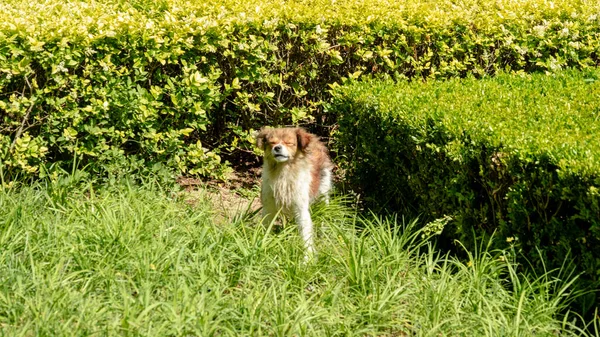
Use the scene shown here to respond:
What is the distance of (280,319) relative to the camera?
477 centimetres

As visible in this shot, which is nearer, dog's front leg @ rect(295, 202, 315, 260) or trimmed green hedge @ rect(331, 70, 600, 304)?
trimmed green hedge @ rect(331, 70, 600, 304)

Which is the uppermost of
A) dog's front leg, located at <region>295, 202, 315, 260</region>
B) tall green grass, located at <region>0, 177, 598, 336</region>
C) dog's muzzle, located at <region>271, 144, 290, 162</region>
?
dog's muzzle, located at <region>271, 144, 290, 162</region>

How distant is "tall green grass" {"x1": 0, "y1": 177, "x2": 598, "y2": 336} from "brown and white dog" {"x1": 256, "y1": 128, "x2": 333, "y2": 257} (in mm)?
202

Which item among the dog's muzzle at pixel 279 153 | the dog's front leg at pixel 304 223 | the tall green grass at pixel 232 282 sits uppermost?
the dog's muzzle at pixel 279 153

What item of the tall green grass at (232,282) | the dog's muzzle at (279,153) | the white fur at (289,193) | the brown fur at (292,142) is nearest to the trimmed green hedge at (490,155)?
the tall green grass at (232,282)

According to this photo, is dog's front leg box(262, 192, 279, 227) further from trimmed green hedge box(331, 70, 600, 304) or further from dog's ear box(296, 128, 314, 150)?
trimmed green hedge box(331, 70, 600, 304)

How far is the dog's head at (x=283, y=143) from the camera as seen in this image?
20.8 ft

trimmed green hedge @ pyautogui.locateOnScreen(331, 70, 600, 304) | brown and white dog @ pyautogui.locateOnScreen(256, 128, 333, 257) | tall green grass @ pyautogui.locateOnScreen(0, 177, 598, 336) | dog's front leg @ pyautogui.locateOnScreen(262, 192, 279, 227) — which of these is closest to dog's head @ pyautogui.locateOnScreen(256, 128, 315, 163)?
brown and white dog @ pyautogui.locateOnScreen(256, 128, 333, 257)

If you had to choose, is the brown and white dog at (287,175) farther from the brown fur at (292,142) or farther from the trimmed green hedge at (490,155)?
the trimmed green hedge at (490,155)

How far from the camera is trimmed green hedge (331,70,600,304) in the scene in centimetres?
517

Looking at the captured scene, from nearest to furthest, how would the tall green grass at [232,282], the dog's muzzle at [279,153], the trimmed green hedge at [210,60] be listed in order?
1. the tall green grass at [232,282]
2. the dog's muzzle at [279,153]
3. the trimmed green hedge at [210,60]

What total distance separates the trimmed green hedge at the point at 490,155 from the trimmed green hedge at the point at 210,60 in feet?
2.40

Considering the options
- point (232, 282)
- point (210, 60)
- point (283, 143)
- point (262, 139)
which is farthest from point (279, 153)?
point (210, 60)

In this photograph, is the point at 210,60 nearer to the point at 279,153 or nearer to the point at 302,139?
the point at 302,139
